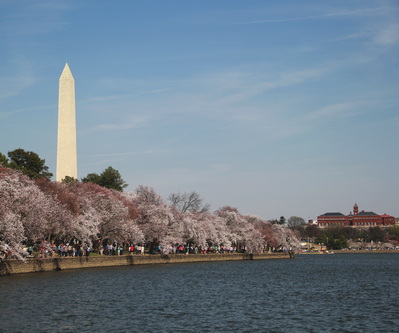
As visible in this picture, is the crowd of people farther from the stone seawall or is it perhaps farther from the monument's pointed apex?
the monument's pointed apex

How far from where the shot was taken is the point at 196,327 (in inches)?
1097

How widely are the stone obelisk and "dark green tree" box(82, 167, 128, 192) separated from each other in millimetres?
26181

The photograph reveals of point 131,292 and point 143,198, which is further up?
point 143,198

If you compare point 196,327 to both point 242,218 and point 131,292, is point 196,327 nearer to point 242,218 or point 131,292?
point 131,292

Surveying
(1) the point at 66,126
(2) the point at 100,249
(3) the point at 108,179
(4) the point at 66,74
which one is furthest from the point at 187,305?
(3) the point at 108,179

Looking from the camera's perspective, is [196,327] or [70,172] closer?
[196,327]

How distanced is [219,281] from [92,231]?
1993cm

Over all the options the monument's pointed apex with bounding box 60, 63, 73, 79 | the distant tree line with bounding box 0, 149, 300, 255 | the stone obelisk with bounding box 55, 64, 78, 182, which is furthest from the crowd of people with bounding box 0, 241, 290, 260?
the monument's pointed apex with bounding box 60, 63, 73, 79

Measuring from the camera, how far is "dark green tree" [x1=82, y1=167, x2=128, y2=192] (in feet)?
378

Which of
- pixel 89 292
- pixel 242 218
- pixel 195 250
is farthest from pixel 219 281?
pixel 242 218

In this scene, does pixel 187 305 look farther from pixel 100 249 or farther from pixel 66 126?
pixel 66 126

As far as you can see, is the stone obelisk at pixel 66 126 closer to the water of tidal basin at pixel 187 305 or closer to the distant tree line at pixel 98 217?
the distant tree line at pixel 98 217

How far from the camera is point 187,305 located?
35625 millimetres

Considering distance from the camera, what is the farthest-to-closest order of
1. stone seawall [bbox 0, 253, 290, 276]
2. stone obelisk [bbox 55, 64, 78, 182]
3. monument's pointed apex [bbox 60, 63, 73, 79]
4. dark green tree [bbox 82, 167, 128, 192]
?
dark green tree [bbox 82, 167, 128, 192] → monument's pointed apex [bbox 60, 63, 73, 79] → stone obelisk [bbox 55, 64, 78, 182] → stone seawall [bbox 0, 253, 290, 276]
